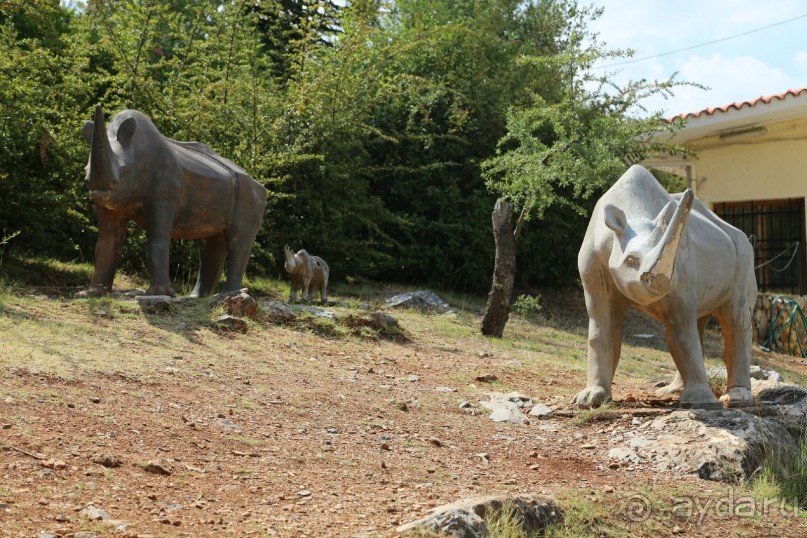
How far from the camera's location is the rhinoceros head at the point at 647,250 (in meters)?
6.68

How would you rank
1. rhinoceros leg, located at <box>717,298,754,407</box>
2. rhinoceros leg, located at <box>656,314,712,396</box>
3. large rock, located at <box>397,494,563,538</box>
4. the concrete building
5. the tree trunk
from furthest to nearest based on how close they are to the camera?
the concrete building, the tree trunk, rhinoceros leg, located at <box>656,314,712,396</box>, rhinoceros leg, located at <box>717,298,754,407</box>, large rock, located at <box>397,494,563,538</box>

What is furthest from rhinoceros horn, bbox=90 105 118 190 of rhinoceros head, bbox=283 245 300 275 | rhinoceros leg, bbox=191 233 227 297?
rhinoceros head, bbox=283 245 300 275

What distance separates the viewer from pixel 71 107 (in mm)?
13547

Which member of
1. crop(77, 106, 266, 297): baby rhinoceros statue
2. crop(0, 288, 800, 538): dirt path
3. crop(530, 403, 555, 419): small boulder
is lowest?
crop(0, 288, 800, 538): dirt path

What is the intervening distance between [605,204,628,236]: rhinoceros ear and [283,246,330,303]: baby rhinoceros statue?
540cm

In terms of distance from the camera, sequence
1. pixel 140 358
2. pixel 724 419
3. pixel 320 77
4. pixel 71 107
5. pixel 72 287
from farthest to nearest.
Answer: pixel 320 77
pixel 71 107
pixel 72 287
pixel 140 358
pixel 724 419

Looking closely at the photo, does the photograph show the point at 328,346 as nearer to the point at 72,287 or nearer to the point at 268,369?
the point at 268,369

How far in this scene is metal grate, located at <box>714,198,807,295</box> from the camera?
17656 mm

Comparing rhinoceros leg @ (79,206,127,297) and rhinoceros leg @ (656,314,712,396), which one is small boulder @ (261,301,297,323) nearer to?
rhinoceros leg @ (79,206,127,297)

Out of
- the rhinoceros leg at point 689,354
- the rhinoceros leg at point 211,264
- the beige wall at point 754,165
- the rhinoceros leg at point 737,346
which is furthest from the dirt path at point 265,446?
the beige wall at point 754,165

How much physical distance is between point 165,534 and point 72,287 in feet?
24.7

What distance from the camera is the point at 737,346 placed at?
8430 millimetres

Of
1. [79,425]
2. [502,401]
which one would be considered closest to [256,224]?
[502,401]

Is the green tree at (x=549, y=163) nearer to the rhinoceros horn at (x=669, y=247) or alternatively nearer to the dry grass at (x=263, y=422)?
the dry grass at (x=263, y=422)
